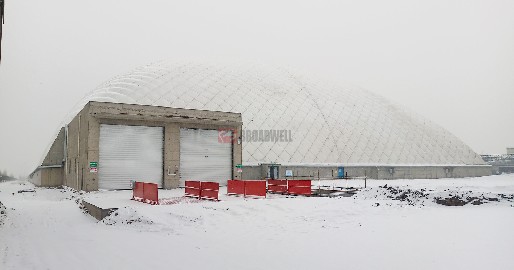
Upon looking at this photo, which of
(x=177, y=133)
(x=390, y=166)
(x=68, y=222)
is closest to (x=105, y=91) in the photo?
(x=177, y=133)

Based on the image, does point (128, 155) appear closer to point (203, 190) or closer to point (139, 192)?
point (139, 192)

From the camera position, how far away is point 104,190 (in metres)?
27.2

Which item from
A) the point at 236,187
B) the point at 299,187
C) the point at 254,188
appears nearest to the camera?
the point at 254,188

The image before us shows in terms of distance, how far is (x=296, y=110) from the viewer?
146 ft

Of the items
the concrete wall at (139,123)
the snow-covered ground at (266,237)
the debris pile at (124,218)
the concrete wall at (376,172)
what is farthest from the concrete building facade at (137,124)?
the debris pile at (124,218)

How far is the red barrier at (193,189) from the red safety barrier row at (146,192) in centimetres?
290

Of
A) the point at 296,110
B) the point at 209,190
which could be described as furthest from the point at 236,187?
the point at 296,110

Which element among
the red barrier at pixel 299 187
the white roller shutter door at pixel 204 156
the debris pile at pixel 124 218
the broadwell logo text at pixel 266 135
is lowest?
the debris pile at pixel 124 218

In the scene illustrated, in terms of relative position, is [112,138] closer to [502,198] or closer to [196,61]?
[502,198]

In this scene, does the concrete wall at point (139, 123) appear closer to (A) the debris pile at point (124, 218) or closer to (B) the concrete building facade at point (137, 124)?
(B) the concrete building facade at point (137, 124)

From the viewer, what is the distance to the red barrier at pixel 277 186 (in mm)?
25328

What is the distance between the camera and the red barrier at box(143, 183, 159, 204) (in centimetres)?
1859

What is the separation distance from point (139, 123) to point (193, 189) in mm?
9017

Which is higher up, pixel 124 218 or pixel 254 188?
pixel 254 188
